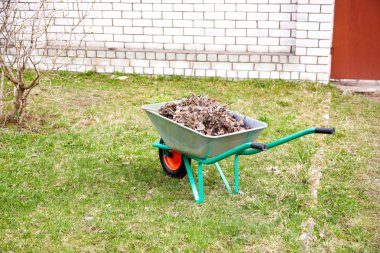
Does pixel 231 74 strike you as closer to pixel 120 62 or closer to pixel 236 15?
pixel 236 15

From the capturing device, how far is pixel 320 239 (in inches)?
156

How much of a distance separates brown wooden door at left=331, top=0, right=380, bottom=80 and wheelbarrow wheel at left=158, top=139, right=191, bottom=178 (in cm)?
449

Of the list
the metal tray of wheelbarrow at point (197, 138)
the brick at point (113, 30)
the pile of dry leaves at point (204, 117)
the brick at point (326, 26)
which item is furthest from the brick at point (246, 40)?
the metal tray of wheelbarrow at point (197, 138)

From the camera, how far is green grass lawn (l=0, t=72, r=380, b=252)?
12.9ft

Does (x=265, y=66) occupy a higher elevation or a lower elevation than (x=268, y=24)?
lower

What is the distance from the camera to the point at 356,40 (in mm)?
8367

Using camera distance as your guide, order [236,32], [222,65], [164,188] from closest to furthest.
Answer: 1. [164,188]
2. [236,32]
3. [222,65]

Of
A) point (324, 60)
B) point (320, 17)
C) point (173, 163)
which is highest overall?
point (320, 17)

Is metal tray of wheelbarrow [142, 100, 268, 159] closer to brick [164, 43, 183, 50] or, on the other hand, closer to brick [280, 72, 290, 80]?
brick [280, 72, 290, 80]

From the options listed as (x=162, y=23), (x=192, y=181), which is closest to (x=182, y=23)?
(x=162, y=23)

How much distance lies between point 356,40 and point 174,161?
4693mm

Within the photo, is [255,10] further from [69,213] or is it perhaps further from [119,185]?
[69,213]

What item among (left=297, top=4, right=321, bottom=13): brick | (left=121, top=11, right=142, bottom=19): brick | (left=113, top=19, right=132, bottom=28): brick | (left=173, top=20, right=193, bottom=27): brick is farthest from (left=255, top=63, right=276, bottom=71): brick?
(left=113, top=19, right=132, bottom=28): brick

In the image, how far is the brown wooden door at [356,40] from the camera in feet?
27.1
